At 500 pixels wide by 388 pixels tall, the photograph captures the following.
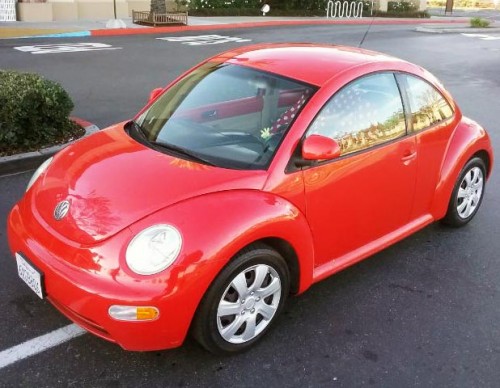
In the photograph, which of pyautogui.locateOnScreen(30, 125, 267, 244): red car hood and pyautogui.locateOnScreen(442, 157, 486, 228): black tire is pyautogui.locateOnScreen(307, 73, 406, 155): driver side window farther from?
pyautogui.locateOnScreen(442, 157, 486, 228): black tire

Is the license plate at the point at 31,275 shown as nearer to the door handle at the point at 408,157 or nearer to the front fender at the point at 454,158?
the door handle at the point at 408,157

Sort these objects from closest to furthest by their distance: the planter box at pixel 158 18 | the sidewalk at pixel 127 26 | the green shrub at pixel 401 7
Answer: the sidewalk at pixel 127 26
the planter box at pixel 158 18
the green shrub at pixel 401 7

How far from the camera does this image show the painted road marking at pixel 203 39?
15.8 m

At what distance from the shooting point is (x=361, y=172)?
3531 millimetres

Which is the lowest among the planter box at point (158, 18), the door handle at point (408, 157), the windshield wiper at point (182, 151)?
the door handle at point (408, 157)

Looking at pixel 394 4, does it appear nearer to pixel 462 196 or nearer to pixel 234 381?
pixel 462 196

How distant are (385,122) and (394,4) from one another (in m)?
29.6

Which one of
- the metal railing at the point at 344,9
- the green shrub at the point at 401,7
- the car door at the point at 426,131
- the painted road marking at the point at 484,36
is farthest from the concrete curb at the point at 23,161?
the green shrub at the point at 401,7

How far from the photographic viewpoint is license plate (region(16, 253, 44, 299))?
114 inches

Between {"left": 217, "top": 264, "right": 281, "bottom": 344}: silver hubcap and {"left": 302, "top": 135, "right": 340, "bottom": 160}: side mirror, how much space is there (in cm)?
66

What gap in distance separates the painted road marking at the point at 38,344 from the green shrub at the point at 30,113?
3.00 m

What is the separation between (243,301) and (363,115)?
4.75 feet

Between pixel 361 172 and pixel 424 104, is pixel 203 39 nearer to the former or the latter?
pixel 424 104

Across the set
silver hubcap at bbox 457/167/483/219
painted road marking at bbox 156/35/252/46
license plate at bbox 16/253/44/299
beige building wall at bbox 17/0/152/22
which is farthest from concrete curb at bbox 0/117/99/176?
beige building wall at bbox 17/0/152/22
